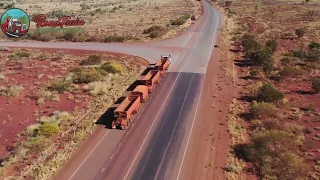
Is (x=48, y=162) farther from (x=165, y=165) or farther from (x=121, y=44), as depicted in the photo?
(x=121, y=44)

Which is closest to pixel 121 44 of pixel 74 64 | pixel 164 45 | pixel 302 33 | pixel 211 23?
pixel 164 45

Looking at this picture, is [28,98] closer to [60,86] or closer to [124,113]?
[60,86]

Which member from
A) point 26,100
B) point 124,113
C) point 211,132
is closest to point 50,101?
point 26,100

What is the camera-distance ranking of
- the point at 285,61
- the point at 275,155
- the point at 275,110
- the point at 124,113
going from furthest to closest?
1. the point at 285,61
2. the point at 275,110
3. the point at 124,113
4. the point at 275,155

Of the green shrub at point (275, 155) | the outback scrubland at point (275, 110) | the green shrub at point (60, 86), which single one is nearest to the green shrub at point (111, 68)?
the green shrub at point (60, 86)

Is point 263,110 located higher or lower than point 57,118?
higher

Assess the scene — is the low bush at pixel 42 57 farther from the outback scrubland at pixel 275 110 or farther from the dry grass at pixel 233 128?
the outback scrubland at pixel 275 110
